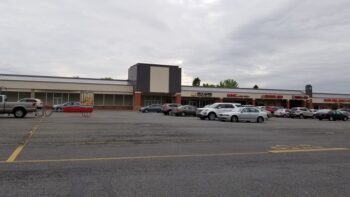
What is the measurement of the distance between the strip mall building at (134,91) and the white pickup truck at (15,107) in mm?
29312

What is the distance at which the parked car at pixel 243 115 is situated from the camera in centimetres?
3312

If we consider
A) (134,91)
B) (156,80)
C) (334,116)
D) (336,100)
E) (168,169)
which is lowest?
(168,169)

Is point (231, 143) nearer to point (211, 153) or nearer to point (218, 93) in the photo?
point (211, 153)

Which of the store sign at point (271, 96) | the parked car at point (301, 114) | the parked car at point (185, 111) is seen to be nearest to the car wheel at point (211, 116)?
the parked car at point (185, 111)

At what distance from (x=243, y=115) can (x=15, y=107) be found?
18711mm

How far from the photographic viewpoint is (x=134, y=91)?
73.4 metres

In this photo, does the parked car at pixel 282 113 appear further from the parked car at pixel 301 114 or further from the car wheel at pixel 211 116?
the car wheel at pixel 211 116

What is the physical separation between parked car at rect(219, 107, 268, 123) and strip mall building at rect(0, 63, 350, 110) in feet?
118

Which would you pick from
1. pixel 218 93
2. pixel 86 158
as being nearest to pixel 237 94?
pixel 218 93

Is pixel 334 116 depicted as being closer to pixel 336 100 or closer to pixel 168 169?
pixel 168 169

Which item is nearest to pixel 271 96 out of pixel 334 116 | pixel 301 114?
pixel 301 114

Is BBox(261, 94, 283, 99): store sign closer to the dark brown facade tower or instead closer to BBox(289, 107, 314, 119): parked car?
the dark brown facade tower

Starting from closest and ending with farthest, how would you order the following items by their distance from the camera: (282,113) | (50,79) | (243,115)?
(243,115)
(282,113)
(50,79)

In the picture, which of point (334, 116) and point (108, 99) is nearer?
point (334, 116)
